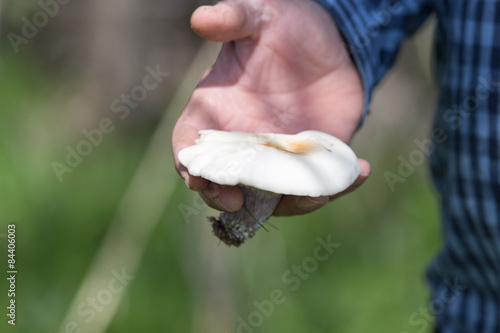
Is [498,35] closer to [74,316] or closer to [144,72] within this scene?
[74,316]

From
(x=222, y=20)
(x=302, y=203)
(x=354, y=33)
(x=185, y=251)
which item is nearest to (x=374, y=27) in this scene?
(x=354, y=33)

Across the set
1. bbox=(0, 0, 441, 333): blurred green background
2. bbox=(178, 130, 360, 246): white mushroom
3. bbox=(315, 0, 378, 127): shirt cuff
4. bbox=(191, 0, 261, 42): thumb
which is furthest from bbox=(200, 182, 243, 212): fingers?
bbox=(0, 0, 441, 333): blurred green background

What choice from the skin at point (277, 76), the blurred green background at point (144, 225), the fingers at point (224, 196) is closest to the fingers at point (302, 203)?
the skin at point (277, 76)

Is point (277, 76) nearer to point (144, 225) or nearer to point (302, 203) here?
point (302, 203)

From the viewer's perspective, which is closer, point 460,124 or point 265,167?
point 265,167

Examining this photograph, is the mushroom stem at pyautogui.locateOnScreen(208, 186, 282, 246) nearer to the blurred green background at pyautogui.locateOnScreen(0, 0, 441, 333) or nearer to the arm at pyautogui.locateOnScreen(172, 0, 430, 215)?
the arm at pyautogui.locateOnScreen(172, 0, 430, 215)

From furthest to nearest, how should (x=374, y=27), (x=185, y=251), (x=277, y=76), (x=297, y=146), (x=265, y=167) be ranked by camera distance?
(x=185, y=251) → (x=374, y=27) → (x=277, y=76) → (x=297, y=146) → (x=265, y=167)

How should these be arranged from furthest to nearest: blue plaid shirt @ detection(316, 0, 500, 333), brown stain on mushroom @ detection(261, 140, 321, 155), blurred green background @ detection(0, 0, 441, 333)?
blurred green background @ detection(0, 0, 441, 333) < blue plaid shirt @ detection(316, 0, 500, 333) < brown stain on mushroom @ detection(261, 140, 321, 155)
